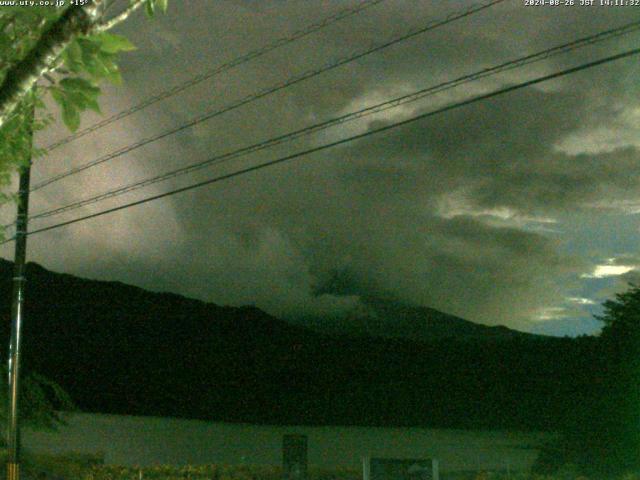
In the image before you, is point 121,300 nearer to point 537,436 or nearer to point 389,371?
point 389,371

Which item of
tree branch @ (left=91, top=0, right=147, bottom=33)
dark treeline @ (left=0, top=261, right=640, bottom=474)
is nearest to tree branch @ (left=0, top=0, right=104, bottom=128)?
tree branch @ (left=91, top=0, right=147, bottom=33)

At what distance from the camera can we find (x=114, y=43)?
3.54 metres

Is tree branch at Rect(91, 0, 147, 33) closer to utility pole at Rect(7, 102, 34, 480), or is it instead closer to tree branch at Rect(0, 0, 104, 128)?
tree branch at Rect(0, 0, 104, 128)

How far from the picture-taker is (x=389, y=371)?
1230 inches

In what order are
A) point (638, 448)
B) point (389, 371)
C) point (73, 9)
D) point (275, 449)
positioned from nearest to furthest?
point (73, 9) → point (638, 448) → point (275, 449) → point (389, 371)

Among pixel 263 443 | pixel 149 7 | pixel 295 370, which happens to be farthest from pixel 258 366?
pixel 149 7

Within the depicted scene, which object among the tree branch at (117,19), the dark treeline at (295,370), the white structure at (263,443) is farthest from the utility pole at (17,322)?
the tree branch at (117,19)

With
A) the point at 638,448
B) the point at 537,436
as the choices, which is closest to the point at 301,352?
the point at 537,436

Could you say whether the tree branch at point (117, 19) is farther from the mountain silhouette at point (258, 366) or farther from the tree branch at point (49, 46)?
the mountain silhouette at point (258, 366)

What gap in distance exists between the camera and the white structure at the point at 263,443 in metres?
20.5

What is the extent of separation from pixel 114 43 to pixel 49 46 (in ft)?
0.83

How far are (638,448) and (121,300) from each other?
37.0 m

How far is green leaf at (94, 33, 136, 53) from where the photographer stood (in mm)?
3517

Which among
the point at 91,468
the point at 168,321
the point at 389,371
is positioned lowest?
the point at 91,468
